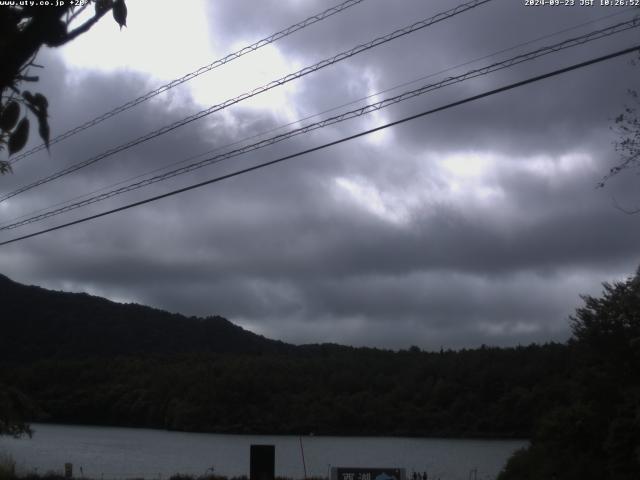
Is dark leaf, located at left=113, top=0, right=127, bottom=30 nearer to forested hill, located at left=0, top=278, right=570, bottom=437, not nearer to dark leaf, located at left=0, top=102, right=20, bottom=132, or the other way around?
dark leaf, located at left=0, top=102, right=20, bottom=132

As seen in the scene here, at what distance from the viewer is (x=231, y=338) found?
14175 cm

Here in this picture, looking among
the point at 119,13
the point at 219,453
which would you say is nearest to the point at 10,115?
the point at 119,13

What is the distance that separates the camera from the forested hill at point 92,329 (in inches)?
2938

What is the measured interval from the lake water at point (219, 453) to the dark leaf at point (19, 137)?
43.6m

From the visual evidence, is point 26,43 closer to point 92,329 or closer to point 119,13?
point 119,13

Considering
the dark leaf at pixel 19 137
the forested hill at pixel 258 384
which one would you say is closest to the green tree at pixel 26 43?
the dark leaf at pixel 19 137

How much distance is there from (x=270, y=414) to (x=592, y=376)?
233 ft

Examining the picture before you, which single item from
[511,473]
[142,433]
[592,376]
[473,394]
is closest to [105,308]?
[142,433]

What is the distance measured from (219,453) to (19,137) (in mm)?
70663

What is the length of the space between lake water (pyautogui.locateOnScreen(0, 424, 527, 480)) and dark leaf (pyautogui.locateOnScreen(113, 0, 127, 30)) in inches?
1719

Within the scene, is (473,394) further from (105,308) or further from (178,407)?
(105,308)

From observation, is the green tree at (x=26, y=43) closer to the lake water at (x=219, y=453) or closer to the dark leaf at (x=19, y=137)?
the dark leaf at (x=19, y=137)

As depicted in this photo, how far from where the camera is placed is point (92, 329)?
93.7 m

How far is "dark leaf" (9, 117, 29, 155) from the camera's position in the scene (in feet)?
14.5
